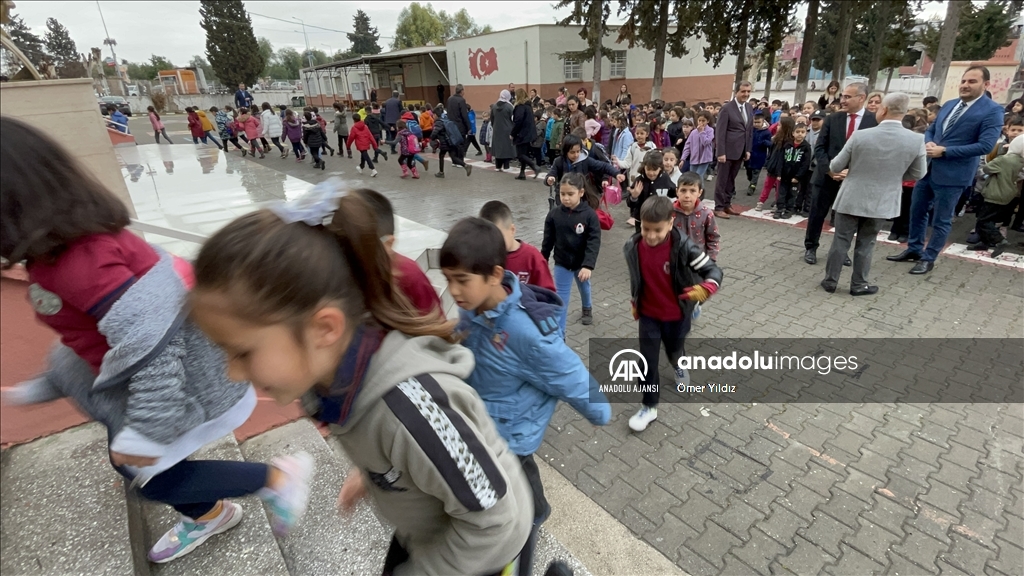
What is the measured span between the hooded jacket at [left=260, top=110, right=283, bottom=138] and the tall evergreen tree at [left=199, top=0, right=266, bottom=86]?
40.9m

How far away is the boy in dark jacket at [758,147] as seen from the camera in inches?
340

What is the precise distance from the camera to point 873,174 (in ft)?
14.8

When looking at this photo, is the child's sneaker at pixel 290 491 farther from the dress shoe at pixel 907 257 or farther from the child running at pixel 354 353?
the dress shoe at pixel 907 257

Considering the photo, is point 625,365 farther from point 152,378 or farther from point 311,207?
point 311,207

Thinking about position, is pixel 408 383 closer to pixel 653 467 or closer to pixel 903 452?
pixel 653 467

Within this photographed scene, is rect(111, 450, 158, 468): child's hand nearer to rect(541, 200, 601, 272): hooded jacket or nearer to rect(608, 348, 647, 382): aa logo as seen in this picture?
rect(608, 348, 647, 382): aa logo

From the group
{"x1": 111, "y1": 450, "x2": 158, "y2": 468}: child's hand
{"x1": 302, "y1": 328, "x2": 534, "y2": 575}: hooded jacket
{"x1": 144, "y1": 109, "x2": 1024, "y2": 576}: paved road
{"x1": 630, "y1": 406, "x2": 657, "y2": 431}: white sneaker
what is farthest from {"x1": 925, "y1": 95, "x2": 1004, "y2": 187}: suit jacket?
{"x1": 111, "y1": 450, "x2": 158, "y2": 468}: child's hand

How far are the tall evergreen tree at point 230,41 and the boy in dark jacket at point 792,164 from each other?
176 feet

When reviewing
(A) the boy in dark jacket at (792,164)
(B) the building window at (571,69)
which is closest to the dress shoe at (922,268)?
(A) the boy in dark jacket at (792,164)

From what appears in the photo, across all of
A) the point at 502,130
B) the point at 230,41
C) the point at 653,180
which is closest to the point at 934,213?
the point at 653,180

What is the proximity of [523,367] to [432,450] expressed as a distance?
0.93m

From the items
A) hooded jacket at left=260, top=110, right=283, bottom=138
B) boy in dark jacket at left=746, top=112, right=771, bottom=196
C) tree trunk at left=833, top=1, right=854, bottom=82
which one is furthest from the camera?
tree trunk at left=833, top=1, right=854, bottom=82

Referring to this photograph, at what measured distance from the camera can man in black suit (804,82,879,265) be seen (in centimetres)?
560

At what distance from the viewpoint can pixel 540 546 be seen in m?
2.31
